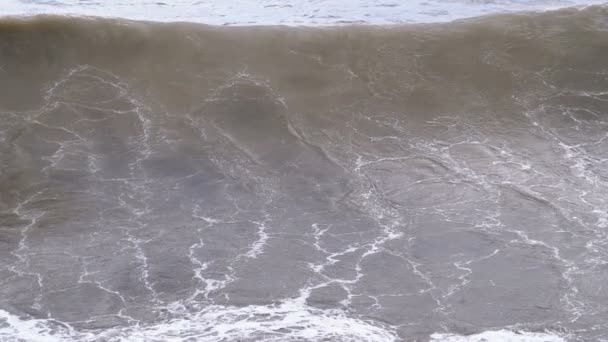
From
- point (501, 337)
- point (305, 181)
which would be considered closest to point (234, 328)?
point (501, 337)

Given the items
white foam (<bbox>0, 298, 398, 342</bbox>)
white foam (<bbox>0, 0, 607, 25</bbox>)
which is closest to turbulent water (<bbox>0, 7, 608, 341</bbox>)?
white foam (<bbox>0, 298, 398, 342</bbox>)

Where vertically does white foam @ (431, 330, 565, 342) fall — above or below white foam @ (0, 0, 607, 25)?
below

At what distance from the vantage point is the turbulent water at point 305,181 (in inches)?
309

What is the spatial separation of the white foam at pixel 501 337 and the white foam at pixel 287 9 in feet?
23.6

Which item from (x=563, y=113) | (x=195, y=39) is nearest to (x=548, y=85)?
(x=563, y=113)

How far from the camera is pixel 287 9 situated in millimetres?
14203

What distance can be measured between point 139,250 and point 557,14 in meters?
8.40

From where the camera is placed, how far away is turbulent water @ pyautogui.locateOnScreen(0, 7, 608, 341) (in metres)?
7.86

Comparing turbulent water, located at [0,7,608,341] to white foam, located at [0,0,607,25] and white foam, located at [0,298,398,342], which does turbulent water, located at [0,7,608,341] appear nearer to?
white foam, located at [0,298,398,342]

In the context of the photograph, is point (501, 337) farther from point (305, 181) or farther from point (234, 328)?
point (305, 181)

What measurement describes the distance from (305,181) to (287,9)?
179 inches

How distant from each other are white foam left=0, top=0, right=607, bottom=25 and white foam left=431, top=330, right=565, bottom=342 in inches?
283

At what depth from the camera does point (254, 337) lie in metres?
7.33

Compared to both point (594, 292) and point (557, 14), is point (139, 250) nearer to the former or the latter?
point (594, 292)
